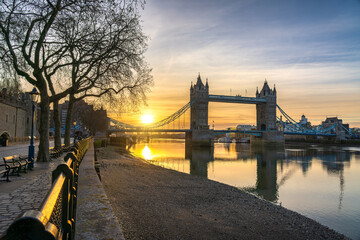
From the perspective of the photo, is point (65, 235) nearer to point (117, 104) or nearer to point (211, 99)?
point (117, 104)

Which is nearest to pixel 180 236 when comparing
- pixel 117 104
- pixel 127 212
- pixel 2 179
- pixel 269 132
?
pixel 127 212

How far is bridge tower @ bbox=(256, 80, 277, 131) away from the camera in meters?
78.1

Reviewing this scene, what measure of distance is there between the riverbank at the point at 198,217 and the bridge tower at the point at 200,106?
5639 cm

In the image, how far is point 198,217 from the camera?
23.1ft

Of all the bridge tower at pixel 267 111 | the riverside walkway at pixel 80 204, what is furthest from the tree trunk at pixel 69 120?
the bridge tower at pixel 267 111

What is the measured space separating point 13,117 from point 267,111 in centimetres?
6921

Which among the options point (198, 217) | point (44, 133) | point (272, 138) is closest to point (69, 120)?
point (44, 133)

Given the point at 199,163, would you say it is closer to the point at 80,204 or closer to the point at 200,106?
the point at 80,204

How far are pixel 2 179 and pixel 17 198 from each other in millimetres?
2710

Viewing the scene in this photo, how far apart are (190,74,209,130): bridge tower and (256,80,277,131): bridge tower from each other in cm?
2110

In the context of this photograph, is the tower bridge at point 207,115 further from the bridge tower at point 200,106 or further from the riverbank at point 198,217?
the riverbank at point 198,217

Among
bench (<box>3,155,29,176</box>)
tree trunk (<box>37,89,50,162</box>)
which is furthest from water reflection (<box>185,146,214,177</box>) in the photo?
bench (<box>3,155,29,176</box>)

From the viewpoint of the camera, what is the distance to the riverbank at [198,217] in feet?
19.3

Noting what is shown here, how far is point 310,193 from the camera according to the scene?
14234 millimetres
